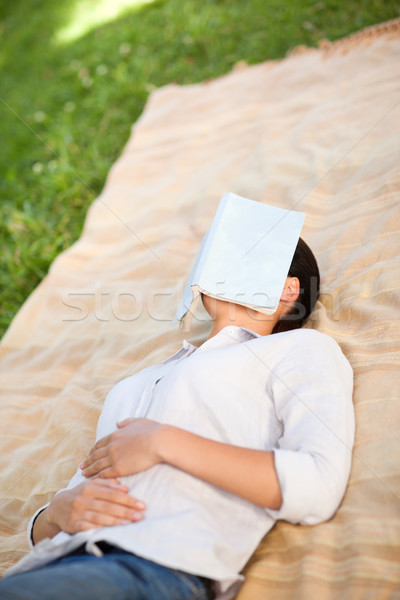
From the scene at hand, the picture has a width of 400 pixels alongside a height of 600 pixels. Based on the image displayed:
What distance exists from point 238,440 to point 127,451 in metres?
0.29

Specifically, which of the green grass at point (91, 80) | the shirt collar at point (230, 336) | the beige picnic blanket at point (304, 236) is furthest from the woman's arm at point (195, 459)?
the green grass at point (91, 80)

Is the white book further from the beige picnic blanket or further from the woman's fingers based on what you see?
the woman's fingers

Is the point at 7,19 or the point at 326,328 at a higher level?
the point at 7,19

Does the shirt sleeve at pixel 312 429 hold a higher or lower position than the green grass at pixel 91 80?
higher

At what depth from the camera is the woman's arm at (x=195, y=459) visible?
51.4 inches

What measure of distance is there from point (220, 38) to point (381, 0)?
4.06 feet

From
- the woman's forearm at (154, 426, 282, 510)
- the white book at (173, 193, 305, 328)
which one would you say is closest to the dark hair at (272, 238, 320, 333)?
the white book at (173, 193, 305, 328)

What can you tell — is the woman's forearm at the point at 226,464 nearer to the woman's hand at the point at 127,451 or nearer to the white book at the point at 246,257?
the woman's hand at the point at 127,451

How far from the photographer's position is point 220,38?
445 cm

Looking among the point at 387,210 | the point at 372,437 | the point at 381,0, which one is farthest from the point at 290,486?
the point at 381,0

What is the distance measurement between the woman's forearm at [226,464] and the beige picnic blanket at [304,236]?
202 millimetres

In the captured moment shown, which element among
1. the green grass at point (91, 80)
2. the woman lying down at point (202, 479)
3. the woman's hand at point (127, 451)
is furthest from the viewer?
the green grass at point (91, 80)

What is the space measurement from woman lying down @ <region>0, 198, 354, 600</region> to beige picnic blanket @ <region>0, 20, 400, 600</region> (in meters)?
0.12

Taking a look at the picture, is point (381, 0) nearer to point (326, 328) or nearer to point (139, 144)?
point (139, 144)
